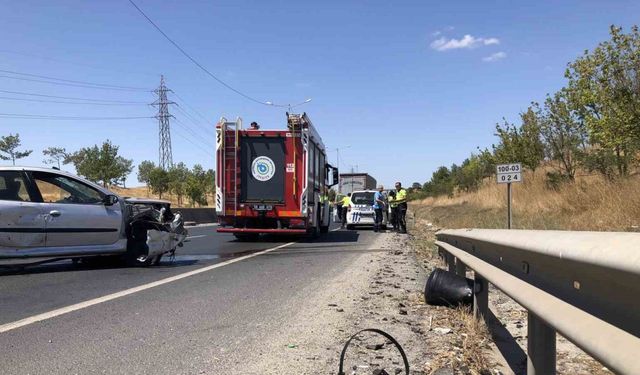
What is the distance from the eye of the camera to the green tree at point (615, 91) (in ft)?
48.3

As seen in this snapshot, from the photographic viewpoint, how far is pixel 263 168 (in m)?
15.1

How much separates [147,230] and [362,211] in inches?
560

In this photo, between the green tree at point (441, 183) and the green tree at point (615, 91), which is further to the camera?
the green tree at point (441, 183)

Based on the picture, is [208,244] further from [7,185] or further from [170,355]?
[170,355]

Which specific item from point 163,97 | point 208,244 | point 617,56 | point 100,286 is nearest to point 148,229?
point 100,286

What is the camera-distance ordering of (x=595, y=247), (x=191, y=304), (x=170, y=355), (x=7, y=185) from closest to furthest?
1. (x=595, y=247)
2. (x=170, y=355)
3. (x=191, y=304)
4. (x=7, y=185)

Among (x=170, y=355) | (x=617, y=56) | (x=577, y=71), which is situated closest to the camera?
(x=170, y=355)

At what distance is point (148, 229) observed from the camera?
9.91 meters

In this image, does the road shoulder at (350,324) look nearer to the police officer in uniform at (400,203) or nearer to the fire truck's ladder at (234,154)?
the fire truck's ladder at (234,154)

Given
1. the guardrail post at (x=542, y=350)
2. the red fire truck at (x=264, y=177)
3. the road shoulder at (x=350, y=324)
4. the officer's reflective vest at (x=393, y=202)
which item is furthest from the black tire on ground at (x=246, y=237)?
the guardrail post at (x=542, y=350)

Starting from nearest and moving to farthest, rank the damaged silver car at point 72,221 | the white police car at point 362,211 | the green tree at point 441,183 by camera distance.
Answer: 1. the damaged silver car at point 72,221
2. the white police car at point 362,211
3. the green tree at point 441,183

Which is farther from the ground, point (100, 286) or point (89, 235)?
point (89, 235)

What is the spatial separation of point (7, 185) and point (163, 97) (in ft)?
188

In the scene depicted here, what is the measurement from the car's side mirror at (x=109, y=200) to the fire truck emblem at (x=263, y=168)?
18.9 feet
